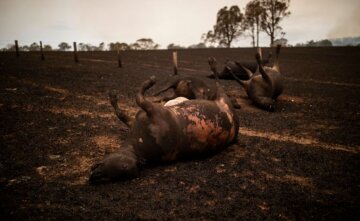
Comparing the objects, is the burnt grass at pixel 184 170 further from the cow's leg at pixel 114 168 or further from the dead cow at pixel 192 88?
the dead cow at pixel 192 88

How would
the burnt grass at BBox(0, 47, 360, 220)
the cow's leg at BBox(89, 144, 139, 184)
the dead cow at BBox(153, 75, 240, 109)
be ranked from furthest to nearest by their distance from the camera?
the dead cow at BBox(153, 75, 240, 109)
the cow's leg at BBox(89, 144, 139, 184)
the burnt grass at BBox(0, 47, 360, 220)

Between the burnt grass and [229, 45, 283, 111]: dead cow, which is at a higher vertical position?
[229, 45, 283, 111]: dead cow

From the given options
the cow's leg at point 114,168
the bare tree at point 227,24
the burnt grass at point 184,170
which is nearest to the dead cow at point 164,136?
the cow's leg at point 114,168

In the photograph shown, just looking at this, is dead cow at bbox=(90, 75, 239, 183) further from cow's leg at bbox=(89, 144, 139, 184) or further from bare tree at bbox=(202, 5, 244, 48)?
bare tree at bbox=(202, 5, 244, 48)

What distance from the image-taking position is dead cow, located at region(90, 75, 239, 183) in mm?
3830

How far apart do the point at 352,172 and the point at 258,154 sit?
56.7 inches

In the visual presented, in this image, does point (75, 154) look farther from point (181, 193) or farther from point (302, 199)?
point (302, 199)

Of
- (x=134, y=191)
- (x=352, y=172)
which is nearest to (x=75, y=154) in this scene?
(x=134, y=191)

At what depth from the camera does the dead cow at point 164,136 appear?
3830mm

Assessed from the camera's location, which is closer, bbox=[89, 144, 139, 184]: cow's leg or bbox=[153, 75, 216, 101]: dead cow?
bbox=[89, 144, 139, 184]: cow's leg

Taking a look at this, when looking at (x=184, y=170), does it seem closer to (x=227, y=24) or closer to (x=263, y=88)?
(x=263, y=88)

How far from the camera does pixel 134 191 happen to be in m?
3.74

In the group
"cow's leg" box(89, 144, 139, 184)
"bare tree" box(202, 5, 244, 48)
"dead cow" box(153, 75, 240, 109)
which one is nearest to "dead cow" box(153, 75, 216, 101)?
"dead cow" box(153, 75, 240, 109)

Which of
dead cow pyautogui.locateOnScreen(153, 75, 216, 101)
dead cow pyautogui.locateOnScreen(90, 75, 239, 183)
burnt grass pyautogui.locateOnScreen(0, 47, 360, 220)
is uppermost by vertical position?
dead cow pyautogui.locateOnScreen(153, 75, 216, 101)
